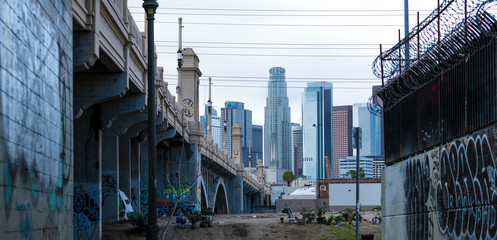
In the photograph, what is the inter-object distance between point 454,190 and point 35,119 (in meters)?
11.2

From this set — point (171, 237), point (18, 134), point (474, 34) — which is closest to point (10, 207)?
point (18, 134)

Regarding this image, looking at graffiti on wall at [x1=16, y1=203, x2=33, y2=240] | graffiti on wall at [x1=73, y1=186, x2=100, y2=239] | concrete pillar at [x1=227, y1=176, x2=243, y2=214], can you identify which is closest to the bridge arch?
concrete pillar at [x1=227, y1=176, x2=243, y2=214]

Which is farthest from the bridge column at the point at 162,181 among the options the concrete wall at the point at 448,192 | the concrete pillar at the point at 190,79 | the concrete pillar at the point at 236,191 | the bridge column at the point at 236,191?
the bridge column at the point at 236,191

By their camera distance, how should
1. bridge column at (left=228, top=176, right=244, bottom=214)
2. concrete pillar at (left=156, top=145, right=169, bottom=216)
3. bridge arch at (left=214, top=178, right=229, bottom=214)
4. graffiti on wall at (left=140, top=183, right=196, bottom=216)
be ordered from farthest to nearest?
bridge column at (left=228, top=176, right=244, bottom=214) < bridge arch at (left=214, top=178, right=229, bottom=214) < concrete pillar at (left=156, top=145, right=169, bottom=216) < graffiti on wall at (left=140, top=183, right=196, bottom=216)

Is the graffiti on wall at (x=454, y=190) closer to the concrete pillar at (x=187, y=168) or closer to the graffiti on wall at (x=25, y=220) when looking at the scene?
the graffiti on wall at (x=25, y=220)

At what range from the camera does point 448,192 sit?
20766mm

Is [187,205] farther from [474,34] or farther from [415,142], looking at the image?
[474,34]

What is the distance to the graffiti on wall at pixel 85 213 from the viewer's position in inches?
1228

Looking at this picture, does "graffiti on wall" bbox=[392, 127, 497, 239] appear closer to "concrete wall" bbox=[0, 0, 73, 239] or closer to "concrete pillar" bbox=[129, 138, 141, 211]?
"concrete wall" bbox=[0, 0, 73, 239]

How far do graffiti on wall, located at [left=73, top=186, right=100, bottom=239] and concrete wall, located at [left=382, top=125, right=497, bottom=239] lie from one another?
1173 cm

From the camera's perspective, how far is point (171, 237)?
3919 centimetres

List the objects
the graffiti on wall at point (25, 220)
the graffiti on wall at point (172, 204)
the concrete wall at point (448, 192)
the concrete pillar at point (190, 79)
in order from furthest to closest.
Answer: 1. the concrete pillar at point (190, 79)
2. the graffiti on wall at point (172, 204)
3. the concrete wall at point (448, 192)
4. the graffiti on wall at point (25, 220)

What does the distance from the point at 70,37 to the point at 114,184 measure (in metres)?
20.0

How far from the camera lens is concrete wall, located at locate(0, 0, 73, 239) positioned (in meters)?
12.6
